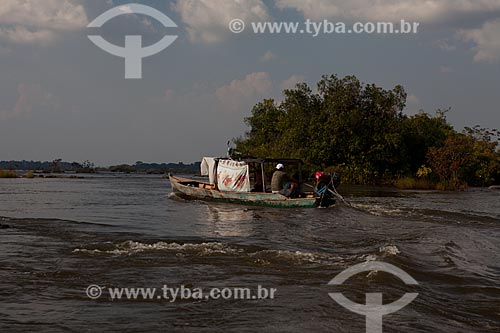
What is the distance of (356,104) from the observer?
1620 inches

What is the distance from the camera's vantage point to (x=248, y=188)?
72.3 ft

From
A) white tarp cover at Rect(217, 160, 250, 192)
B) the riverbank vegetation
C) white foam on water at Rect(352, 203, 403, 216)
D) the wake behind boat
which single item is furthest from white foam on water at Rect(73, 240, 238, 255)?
the riverbank vegetation

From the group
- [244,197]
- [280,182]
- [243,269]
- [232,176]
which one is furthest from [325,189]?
[243,269]

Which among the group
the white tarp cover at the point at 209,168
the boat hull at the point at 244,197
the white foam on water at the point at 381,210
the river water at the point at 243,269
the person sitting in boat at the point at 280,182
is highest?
the white tarp cover at the point at 209,168

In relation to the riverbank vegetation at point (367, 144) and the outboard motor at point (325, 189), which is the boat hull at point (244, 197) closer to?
the outboard motor at point (325, 189)

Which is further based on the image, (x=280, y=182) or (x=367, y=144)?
(x=367, y=144)

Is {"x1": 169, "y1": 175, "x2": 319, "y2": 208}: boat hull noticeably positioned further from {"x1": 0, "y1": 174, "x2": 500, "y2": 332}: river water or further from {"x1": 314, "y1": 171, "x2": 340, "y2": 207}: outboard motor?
{"x1": 0, "y1": 174, "x2": 500, "y2": 332}: river water

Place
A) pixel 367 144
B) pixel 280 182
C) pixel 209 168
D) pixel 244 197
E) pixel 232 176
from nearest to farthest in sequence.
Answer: pixel 280 182 → pixel 244 197 → pixel 232 176 → pixel 209 168 → pixel 367 144

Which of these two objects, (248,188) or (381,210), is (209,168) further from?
(381,210)

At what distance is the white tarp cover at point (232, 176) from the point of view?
22109mm

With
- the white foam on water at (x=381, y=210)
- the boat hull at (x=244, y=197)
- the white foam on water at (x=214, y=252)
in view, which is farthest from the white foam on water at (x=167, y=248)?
the white foam on water at (x=381, y=210)

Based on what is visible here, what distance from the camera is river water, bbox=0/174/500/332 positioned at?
20.8 ft

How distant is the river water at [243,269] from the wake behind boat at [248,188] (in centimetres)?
213

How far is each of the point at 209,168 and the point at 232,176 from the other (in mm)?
2563
